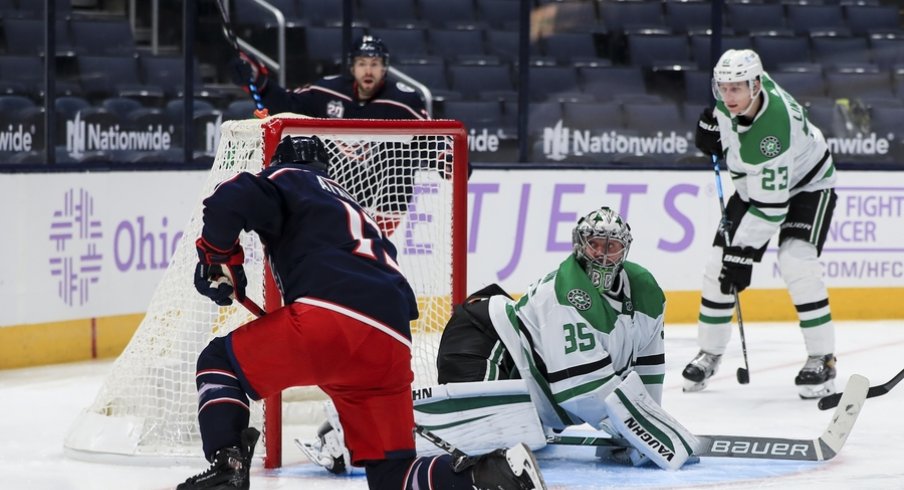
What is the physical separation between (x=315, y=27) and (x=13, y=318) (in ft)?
6.84

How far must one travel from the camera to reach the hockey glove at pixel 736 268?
492cm

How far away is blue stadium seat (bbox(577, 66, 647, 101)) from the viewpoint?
725 centimetres

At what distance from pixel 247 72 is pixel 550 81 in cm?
228

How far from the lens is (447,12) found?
7250mm

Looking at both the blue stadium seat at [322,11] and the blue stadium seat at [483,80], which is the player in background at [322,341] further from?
the blue stadium seat at [483,80]

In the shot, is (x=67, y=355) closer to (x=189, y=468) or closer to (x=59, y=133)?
(x=59, y=133)

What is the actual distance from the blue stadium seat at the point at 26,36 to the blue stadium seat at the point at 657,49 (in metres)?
2.81

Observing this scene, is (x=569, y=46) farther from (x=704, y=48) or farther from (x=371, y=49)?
(x=371, y=49)

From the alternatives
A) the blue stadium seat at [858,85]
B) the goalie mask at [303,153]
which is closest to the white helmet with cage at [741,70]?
the goalie mask at [303,153]

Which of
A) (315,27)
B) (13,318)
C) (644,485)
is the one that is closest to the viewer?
(644,485)

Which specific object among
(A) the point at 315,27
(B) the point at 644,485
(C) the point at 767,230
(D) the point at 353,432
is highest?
(A) the point at 315,27

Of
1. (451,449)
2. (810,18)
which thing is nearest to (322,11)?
(810,18)

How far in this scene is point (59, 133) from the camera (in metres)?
5.87

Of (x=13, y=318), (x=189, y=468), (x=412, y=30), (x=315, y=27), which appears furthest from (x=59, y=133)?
(x=189, y=468)
